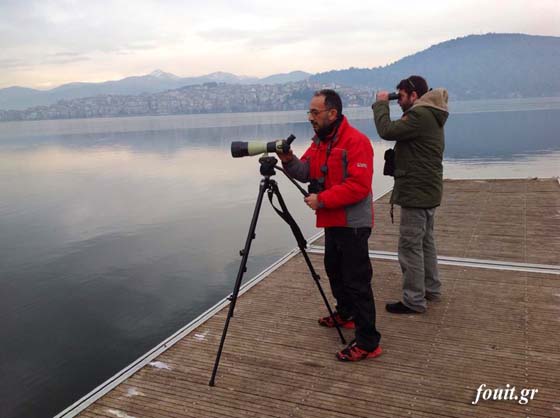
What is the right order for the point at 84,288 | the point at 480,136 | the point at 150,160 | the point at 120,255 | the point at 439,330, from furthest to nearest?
the point at 480,136 < the point at 150,160 < the point at 120,255 < the point at 84,288 < the point at 439,330

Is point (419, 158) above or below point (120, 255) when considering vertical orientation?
above

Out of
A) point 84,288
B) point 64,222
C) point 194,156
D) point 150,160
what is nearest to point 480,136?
point 194,156

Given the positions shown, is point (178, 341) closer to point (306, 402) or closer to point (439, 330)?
point (306, 402)

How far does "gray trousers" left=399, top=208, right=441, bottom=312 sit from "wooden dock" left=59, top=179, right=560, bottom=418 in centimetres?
22

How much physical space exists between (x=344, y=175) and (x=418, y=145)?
1.22 meters

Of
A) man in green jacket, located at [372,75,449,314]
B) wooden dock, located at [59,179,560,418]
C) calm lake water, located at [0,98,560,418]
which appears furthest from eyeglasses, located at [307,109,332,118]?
calm lake water, located at [0,98,560,418]

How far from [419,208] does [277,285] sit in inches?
87.2

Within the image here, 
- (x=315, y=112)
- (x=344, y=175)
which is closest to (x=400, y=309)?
(x=344, y=175)

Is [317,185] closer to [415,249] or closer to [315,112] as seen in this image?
[315,112]

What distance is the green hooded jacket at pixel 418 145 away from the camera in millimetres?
4434

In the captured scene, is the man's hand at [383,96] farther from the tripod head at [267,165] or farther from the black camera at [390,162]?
the tripod head at [267,165]

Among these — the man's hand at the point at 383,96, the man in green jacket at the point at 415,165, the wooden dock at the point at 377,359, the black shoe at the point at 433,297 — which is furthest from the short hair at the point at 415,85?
the wooden dock at the point at 377,359

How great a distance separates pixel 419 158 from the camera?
4656 mm

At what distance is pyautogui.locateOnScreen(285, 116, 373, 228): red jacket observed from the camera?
12.3 ft
